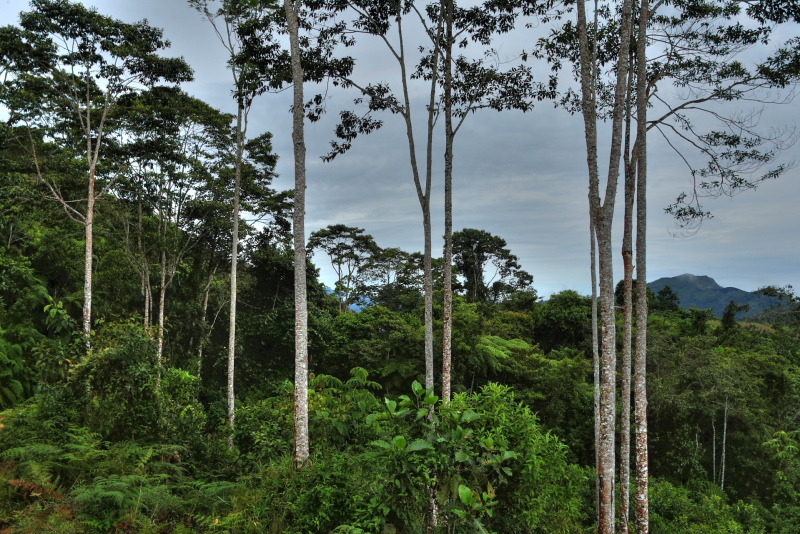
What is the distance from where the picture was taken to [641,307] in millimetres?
7750

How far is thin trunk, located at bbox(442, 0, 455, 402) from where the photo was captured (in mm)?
8914

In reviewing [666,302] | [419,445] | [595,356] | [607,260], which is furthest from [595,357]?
[666,302]

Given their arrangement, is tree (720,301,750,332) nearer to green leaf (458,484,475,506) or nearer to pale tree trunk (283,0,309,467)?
pale tree trunk (283,0,309,467)

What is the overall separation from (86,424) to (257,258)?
45.3 ft

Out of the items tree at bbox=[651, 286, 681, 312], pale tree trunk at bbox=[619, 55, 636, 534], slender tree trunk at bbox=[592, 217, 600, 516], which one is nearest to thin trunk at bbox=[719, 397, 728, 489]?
slender tree trunk at bbox=[592, 217, 600, 516]

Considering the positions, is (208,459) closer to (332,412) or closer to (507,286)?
(332,412)

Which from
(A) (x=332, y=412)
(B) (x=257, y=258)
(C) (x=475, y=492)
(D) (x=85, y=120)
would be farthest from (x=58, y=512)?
(B) (x=257, y=258)

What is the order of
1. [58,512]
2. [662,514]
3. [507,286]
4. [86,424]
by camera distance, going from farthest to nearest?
[507,286]
[662,514]
[86,424]
[58,512]

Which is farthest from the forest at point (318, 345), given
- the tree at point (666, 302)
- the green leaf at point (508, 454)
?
the tree at point (666, 302)

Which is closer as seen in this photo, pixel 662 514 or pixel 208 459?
pixel 208 459

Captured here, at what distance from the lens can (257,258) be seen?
20188 millimetres

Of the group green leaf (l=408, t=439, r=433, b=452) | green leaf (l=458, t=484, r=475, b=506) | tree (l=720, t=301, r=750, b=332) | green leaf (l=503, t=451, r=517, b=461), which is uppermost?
tree (l=720, t=301, r=750, b=332)

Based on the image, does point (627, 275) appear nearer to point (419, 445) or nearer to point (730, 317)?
point (419, 445)

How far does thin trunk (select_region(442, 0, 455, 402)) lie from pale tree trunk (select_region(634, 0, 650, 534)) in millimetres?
3192
